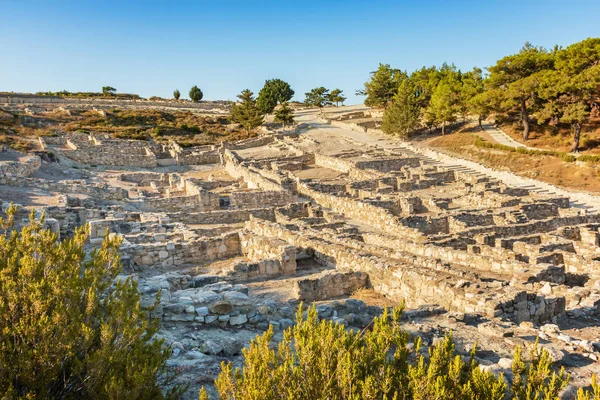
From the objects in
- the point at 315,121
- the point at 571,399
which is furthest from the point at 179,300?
the point at 315,121

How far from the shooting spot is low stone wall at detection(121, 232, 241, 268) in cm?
1358

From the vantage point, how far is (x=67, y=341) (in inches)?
197

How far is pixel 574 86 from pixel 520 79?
6517mm

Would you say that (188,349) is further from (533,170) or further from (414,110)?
(414,110)

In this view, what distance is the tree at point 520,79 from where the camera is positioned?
4212cm

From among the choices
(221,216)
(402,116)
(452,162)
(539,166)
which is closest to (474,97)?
(402,116)

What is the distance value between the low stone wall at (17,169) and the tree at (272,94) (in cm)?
3776

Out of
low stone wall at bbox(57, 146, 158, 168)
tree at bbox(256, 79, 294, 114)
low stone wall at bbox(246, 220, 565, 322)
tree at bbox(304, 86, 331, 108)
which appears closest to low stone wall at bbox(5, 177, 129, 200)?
low stone wall at bbox(246, 220, 565, 322)

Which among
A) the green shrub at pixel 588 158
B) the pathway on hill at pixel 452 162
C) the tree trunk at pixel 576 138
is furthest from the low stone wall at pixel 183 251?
the tree trunk at pixel 576 138

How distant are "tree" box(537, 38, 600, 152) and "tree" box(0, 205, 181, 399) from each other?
38388 millimetres

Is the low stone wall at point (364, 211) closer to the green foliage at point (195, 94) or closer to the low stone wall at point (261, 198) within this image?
the low stone wall at point (261, 198)

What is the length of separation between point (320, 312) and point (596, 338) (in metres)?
4.73

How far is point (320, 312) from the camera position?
912 centimetres

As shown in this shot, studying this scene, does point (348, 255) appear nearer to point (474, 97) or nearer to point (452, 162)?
point (452, 162)
